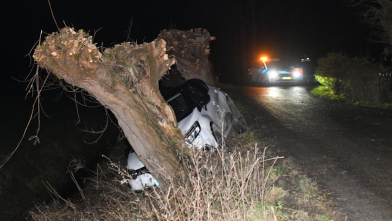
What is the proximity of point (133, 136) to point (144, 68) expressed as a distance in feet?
3.63

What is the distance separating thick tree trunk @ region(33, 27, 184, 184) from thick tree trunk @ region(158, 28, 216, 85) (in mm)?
7273

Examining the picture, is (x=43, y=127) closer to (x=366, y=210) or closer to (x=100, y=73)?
(x=100, y=73)

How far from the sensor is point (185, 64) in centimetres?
1488

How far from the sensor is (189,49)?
1464cm

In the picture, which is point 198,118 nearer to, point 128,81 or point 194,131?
point 194,131

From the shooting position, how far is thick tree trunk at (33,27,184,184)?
5.77 meters

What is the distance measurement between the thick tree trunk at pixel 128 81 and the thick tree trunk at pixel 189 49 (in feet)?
23.9

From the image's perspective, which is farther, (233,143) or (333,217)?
(233,143)

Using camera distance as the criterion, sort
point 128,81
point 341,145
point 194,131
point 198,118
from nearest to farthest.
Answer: point 128,81 < point 194,131 < point 198,118 < point 341,145

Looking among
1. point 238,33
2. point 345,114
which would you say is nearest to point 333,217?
point 345,114

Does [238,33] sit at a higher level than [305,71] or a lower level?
higher

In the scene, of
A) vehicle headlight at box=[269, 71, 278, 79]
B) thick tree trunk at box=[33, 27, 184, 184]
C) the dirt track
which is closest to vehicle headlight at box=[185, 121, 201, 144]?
thick tree trunk at box=[33, 27, 184, 184]

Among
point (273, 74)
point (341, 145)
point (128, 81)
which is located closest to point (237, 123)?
point (341, 145)

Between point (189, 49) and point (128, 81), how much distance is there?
27.1 feet
